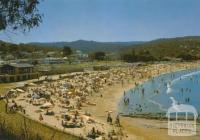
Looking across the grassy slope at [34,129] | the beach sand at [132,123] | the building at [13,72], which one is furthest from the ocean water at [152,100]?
the building at [13,72]

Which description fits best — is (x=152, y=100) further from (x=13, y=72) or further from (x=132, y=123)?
(x=13, y=72)

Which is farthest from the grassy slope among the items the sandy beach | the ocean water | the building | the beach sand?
the building

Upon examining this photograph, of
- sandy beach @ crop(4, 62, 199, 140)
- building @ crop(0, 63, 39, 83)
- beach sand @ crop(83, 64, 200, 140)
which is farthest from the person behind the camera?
building @ crop(0, 63, 39, 83)

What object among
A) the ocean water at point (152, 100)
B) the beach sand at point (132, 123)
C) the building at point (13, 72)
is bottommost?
the ocean water at point (152, 100)

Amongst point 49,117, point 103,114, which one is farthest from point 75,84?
point 49,117

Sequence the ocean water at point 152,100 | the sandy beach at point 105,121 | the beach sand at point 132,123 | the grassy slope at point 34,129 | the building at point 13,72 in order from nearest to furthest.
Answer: the grassy slope at point 34,129, the sandy beach at point 105,121, the beach sand at point 132,123, the ocean water at point 152,100, the building at point 13,72

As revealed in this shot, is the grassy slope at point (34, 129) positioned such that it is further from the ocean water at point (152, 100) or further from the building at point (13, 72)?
the building at point (13, 72)

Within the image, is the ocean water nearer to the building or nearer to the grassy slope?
the grassy slope

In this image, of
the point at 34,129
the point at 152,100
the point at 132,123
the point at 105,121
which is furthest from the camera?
the point at 152,100

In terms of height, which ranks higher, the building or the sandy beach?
the building

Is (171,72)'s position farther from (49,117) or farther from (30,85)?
(49,117)

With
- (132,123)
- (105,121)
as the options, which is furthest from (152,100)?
(105,121)
